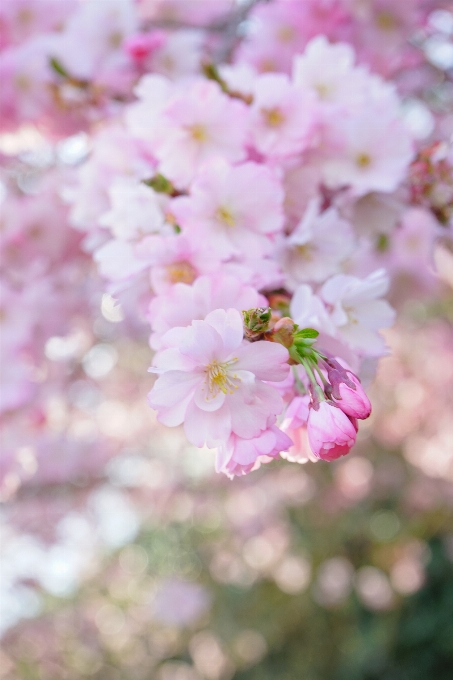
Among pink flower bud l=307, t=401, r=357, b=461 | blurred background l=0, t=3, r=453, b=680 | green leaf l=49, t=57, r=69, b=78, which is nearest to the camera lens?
pink flower bud l=307, t=401, r=357, b=461

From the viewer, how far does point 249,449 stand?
439 mm

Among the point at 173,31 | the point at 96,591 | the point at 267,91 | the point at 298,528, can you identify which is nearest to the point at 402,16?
the point at 173,31

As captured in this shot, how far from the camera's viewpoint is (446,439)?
3.72 metres

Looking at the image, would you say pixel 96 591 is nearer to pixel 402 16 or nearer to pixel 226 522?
pixel 226 522

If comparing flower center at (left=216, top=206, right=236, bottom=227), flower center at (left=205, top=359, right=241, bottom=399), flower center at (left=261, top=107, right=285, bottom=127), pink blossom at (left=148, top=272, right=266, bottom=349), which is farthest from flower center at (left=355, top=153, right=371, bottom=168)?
flower center at (left=205, top=359, right=241, bottom=399)

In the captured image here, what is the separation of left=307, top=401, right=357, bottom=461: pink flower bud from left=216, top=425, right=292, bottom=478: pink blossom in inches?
1.3

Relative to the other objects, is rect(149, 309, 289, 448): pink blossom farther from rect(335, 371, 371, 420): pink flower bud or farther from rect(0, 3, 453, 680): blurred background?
rect(0, 3, 453, 680): blurred background

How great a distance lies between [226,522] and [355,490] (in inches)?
43.2

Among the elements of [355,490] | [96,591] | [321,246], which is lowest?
[96,591]

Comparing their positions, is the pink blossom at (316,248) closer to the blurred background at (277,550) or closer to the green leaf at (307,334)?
the green leaf at (307,334)

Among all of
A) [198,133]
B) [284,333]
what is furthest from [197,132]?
[284,333]

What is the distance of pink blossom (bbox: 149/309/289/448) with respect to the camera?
42cm

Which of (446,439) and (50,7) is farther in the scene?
(446,439)

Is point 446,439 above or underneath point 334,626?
above
